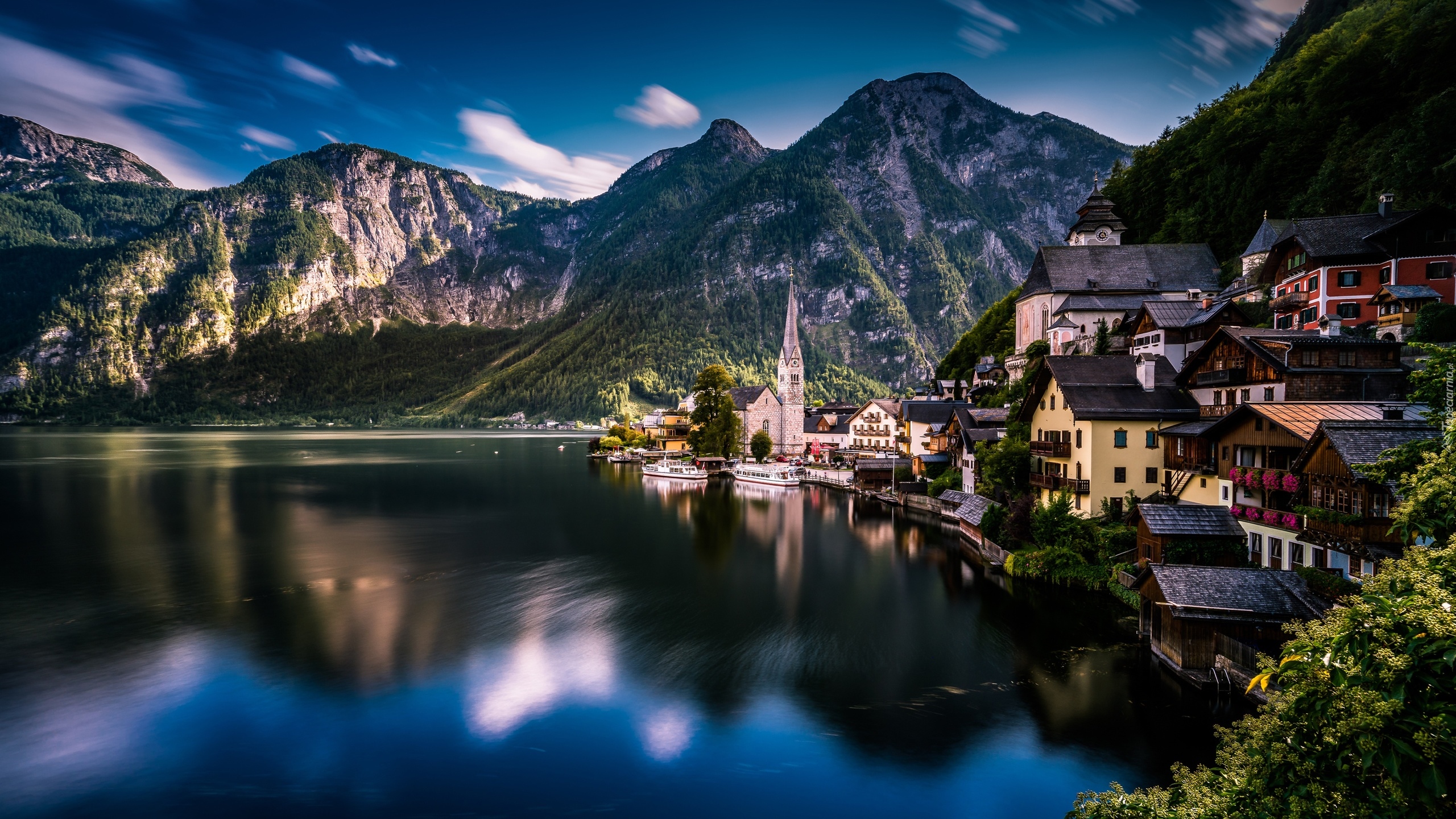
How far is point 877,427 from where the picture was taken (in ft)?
283

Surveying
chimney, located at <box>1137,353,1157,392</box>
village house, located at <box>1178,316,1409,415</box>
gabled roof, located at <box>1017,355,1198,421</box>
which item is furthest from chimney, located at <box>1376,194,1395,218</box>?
chimney, located at <box>1137,353,1157,392</box>

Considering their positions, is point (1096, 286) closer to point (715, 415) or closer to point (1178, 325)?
point (1178, 325)

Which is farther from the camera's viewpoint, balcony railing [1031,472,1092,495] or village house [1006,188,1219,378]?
village house [1006,188,1219,378]

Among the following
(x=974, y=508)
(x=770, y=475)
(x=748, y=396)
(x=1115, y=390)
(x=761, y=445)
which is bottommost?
(x=770, y=475)

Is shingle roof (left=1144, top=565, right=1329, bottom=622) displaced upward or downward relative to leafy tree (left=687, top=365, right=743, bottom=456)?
downward

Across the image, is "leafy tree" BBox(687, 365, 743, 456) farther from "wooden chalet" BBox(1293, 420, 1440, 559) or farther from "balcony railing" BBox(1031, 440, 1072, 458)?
"wooden chalet" BBox(1293, 420, 1440, 559)

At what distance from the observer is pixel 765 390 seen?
340ft

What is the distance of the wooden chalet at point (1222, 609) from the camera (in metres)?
18.5

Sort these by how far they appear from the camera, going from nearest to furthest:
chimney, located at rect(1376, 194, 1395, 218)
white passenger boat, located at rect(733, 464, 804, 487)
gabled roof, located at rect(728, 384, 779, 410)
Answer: chimney, located at rect(1376, 194, 1395, 218)
white passenger boat, located at rect(733, 464, 804, 487)
gabled roof, located at rect(728, 384, 779, 410)

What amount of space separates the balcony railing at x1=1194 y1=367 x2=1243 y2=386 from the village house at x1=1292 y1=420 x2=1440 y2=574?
8811mm


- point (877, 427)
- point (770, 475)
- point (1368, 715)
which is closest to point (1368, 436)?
point (1368, 715)

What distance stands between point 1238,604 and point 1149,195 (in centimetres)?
6704

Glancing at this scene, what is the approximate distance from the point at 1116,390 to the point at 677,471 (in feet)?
195

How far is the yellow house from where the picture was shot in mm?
31625
